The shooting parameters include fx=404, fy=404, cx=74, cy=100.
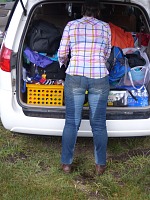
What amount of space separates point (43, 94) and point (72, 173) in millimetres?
799

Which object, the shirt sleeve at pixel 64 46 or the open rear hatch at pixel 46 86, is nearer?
the shirt sleeve at pixel 64 46

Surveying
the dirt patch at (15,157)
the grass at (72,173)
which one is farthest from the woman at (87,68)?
the dirt patch at (15,157)

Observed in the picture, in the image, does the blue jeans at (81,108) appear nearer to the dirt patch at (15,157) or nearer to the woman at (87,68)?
the woman at (87,68)

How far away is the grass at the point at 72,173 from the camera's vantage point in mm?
3375

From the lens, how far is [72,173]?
3.69 m

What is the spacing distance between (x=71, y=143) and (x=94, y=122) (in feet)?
0.93

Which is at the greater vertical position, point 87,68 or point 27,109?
point 87,68

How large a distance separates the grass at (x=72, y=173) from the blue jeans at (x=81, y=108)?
22cm

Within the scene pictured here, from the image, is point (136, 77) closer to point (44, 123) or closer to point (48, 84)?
point (48, 84)

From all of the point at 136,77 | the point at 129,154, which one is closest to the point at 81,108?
the point at 136,77

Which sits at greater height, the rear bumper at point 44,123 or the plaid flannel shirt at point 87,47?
the plaid flannel shirt at point 87,47

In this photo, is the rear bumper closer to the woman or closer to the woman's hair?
the woman

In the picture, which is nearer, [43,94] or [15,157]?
[43,94]

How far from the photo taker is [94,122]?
3.49 m
